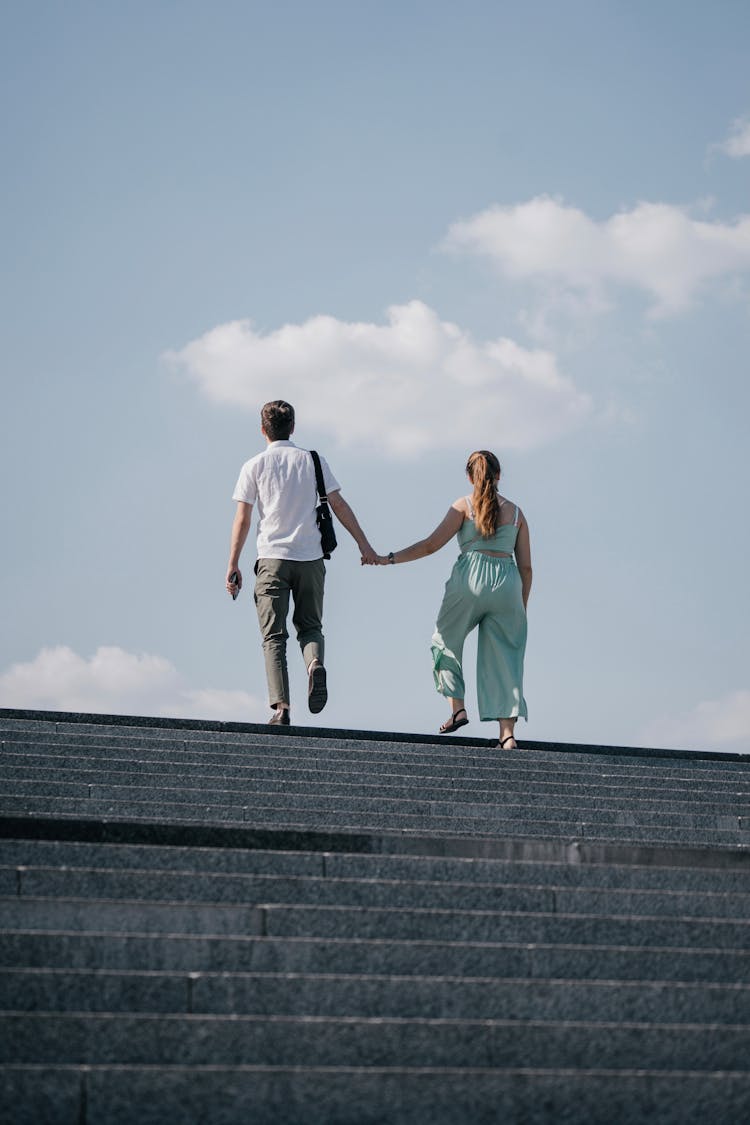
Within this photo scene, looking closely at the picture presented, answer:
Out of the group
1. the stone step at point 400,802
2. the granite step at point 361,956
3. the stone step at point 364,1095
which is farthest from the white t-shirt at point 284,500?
the stone step at point 364,1095

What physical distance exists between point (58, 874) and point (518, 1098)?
1867 mm

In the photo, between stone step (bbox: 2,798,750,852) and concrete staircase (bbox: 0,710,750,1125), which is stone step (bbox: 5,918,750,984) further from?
stone step (bbox: 2,798,750,852)

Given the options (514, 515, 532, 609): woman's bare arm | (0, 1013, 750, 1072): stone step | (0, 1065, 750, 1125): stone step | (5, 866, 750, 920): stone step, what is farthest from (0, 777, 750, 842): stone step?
(0, 1065, 750, 1125): stone step

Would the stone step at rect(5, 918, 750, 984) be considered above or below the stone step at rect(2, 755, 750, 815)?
below

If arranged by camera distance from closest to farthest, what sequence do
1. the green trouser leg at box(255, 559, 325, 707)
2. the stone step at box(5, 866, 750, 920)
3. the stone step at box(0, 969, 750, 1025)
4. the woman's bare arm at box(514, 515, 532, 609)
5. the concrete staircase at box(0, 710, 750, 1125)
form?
the concrete staircase at box(0, 710, 750, 1125), the stone step at box(0, 969, 750, 1025), the stone step at box(5, 866, 750, 920), the green trouser leg at box(255, 559, 325, 707), the woman's bare arm at box(514, 515, 532, 609)

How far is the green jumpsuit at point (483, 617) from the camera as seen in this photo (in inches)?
376

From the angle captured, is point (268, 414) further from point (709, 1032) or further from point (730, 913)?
point (709, 1032)

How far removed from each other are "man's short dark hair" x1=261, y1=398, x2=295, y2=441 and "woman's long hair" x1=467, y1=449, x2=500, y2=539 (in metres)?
1.15

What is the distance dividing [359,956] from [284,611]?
15.8 feet

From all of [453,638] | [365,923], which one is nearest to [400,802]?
[365,923]

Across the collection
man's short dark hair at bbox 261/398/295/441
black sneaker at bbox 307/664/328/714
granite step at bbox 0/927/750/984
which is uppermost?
man's short dark hair at bbox 261/398/295/441

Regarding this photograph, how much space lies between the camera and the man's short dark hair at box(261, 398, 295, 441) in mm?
9648

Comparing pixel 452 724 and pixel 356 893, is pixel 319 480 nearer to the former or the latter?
pixel 452 724

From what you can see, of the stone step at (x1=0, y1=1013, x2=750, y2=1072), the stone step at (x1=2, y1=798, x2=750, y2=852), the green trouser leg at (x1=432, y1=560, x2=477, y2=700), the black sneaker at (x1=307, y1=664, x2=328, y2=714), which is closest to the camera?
the stone step at (x1=0, y1=1013, x2=750, y2=1072)
